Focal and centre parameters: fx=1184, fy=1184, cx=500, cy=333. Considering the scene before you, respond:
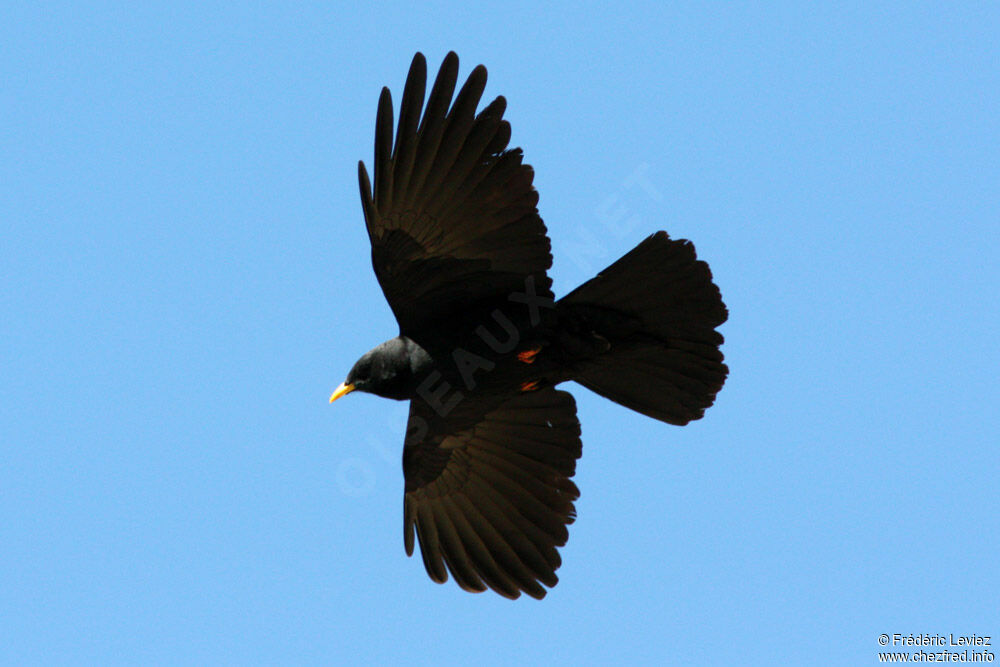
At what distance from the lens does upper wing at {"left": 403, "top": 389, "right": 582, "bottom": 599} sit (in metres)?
9.16

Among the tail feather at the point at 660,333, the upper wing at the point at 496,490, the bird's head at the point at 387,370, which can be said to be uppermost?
the tail feather at the point at 660,333

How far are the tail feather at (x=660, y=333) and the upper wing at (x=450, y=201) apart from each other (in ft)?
1.77

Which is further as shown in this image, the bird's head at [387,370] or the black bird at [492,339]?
A: the bird's head at [387,370]

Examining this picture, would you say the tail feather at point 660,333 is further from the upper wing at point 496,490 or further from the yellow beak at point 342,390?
the yellow beak at point 342,390

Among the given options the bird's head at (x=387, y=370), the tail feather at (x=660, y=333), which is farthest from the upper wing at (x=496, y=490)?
the tail feather at (x=660, y=333)

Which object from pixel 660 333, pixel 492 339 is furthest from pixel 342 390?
pixel 660 333

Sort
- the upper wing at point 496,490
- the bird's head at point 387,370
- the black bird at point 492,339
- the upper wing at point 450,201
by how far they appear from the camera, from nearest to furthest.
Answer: the upper wing at point 450,201, the black bird at point 492,339, the bird's head at point 387,370, the upper wing at point 496,490

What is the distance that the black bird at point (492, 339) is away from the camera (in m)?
7.76

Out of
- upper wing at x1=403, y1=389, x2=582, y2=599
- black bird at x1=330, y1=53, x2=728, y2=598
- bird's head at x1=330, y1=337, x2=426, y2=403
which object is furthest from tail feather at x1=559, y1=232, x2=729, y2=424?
bird's head at x1=330, y1=337, x2=426, y2=403

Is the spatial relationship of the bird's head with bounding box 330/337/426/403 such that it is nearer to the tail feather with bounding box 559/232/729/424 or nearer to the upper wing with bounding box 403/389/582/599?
the upper wing with bounding box 403/389/582/599

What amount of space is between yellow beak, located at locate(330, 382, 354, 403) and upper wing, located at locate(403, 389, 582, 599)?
53 cm

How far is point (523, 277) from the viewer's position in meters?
8.15

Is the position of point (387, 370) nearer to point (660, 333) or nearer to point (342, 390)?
point (342, 390)

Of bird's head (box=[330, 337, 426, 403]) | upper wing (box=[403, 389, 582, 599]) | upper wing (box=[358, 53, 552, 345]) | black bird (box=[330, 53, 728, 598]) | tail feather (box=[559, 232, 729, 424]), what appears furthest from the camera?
upper wing (box=[403, 389, 582, 599])
